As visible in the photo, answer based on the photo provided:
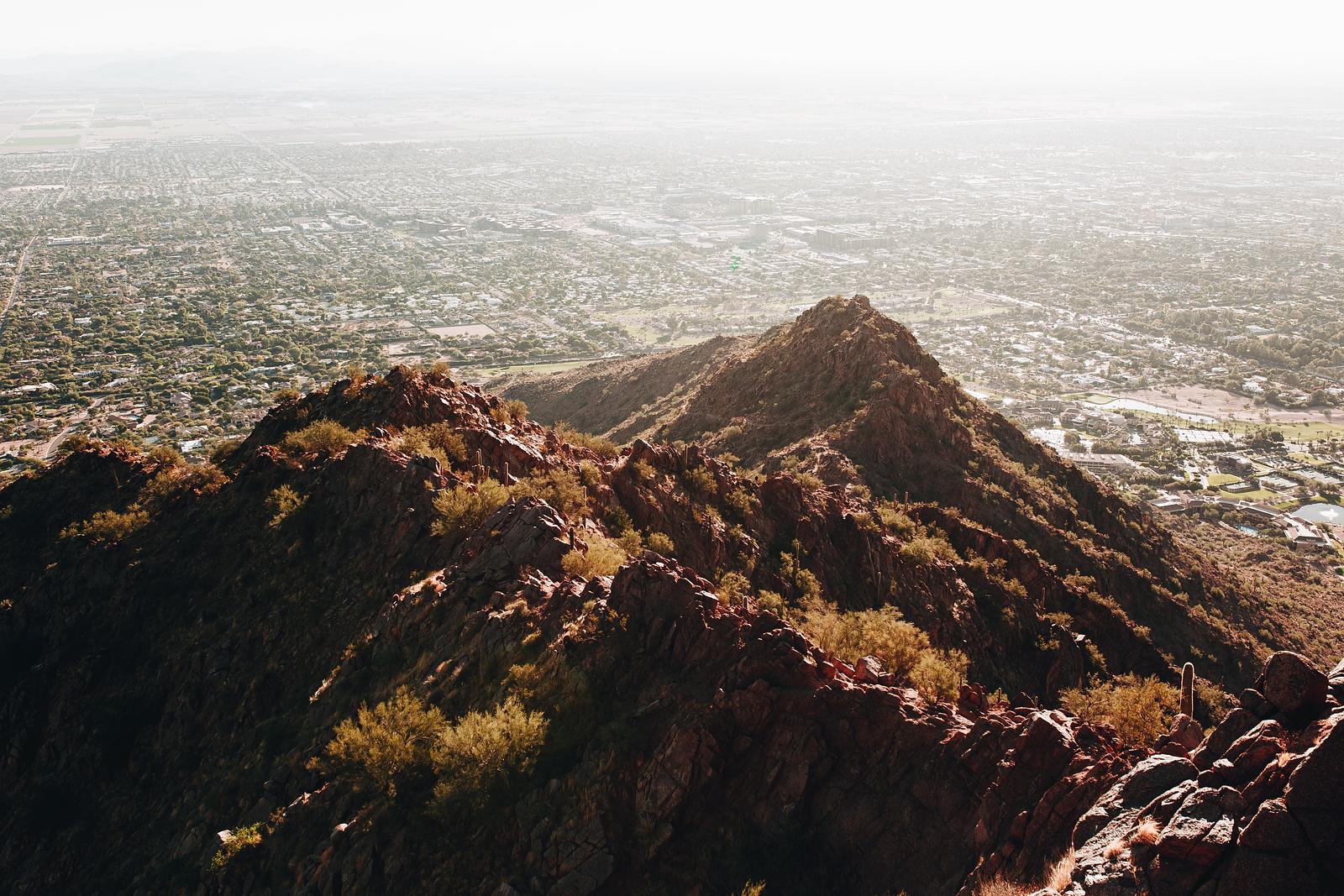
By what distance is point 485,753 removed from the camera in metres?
20.8

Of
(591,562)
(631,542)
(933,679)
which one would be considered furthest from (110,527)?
(933,679)

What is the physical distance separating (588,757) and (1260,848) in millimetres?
14245

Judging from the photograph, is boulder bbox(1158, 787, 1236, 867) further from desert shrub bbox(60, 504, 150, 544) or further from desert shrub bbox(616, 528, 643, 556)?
desert shrub bbox(60, 504, 150, 544)

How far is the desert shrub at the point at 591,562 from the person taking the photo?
1129 inches

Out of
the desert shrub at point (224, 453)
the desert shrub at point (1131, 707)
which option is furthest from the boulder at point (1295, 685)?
the desert shrub at point (224, 453)

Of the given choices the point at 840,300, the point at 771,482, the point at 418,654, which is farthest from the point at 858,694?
the point at 840,300

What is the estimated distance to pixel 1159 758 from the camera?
50.4ft

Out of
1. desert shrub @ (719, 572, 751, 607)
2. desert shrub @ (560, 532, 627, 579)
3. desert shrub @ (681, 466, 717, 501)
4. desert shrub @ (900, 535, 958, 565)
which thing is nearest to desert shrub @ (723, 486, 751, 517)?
desert shrub @ (681, 466, 717, 501)

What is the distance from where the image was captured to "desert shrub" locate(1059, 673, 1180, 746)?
26.0m

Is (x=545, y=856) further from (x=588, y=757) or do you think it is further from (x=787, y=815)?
(x=787, y=815)

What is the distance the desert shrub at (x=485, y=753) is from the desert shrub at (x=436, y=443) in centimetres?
1656

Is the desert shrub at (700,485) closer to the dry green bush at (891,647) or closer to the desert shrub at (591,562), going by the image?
the dry green bush at (891,647)

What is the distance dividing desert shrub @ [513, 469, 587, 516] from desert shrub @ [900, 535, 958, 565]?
16.2 meters

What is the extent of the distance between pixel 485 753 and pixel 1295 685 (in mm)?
17790
